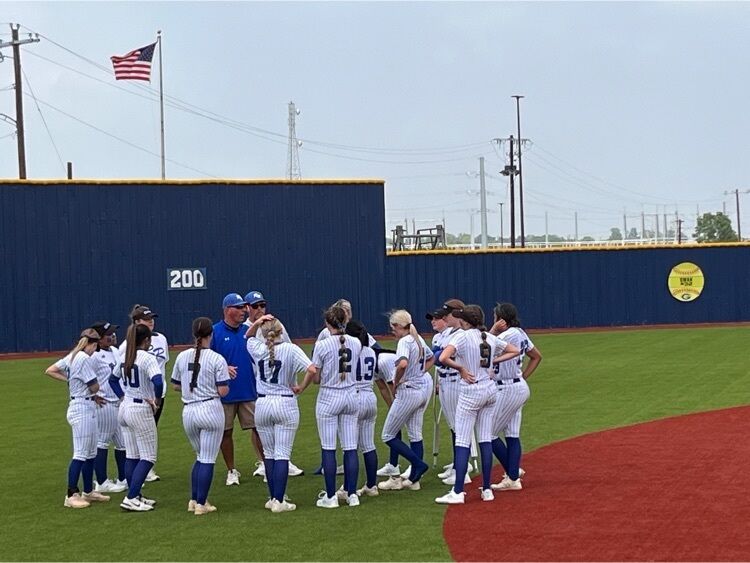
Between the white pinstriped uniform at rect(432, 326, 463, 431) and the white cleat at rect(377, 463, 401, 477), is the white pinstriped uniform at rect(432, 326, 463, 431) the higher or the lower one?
the higher one

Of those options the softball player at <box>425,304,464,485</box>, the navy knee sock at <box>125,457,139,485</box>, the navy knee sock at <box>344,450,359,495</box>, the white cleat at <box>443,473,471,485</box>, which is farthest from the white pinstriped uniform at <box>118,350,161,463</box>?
the white cleat at <box>443,473,471,485</box>

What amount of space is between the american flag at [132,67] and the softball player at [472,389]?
34490 mm

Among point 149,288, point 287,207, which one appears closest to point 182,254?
point 149,288

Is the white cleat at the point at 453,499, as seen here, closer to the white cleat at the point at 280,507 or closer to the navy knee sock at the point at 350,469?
the navy knee sock at the point at 350,469

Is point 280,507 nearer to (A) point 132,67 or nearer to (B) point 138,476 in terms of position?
(B) point 138,476

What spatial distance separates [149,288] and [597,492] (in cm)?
2524

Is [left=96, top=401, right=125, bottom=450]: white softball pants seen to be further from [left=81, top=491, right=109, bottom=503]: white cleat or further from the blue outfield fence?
the blue outfield fence

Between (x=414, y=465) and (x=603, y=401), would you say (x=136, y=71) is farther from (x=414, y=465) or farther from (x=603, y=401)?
(x=414, y=465)

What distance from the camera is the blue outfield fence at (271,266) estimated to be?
3281 cm

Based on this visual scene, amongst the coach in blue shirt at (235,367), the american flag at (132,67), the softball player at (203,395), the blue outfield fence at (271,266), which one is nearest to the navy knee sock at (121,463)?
the coach in blue shirt at (235,367)

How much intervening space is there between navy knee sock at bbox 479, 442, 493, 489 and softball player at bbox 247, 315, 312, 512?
178cm

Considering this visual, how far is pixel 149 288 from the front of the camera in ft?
111

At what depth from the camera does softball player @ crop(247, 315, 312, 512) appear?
380 inches

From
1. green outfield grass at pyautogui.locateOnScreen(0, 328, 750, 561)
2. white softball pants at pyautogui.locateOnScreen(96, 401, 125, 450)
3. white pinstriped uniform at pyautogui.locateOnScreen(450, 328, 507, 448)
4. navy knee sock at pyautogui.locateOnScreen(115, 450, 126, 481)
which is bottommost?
green outfield grass at pyautogui.locateOnScreen(0, 328, 750, 561)
